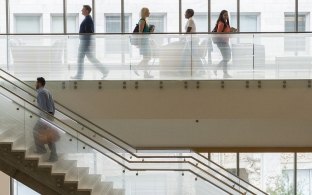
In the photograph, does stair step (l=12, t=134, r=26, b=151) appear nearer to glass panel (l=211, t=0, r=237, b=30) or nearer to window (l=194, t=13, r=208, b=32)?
window (l=194, t=13, r=208, b=32)

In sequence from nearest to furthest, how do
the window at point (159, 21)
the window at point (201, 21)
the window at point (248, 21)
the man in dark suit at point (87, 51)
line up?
the man in dark suit at point (87, 51)
the window at point (159, 21)
the window at point (248, 21)
the window at point (201, 21)

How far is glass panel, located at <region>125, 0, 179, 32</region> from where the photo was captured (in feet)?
86.6

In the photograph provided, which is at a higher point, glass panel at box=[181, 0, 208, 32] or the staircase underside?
glass panel at box=[181, 0, 208, 32]

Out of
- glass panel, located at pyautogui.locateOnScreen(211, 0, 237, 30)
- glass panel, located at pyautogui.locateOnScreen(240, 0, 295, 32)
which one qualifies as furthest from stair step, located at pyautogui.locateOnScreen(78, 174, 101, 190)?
glass panel, located at pyautogui.locateOnScreen(240, 0, 295, 32)

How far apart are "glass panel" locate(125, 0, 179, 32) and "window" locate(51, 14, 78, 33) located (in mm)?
1579

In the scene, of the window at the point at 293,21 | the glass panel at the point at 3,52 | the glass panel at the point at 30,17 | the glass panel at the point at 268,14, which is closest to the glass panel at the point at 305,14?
the window at the point at 293,21

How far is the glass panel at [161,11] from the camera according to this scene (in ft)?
86.6

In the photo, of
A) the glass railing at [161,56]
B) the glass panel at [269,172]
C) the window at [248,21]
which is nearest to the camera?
the glass railing at [161,56]

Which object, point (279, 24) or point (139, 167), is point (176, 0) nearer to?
point (279, 24)

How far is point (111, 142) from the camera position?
750 inches

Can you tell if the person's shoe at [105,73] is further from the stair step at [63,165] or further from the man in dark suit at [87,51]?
the stair step at [63,165]

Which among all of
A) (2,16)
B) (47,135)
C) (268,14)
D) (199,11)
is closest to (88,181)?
(47,135)

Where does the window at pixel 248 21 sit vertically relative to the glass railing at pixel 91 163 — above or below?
above

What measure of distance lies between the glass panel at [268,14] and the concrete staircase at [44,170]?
10372 mm
